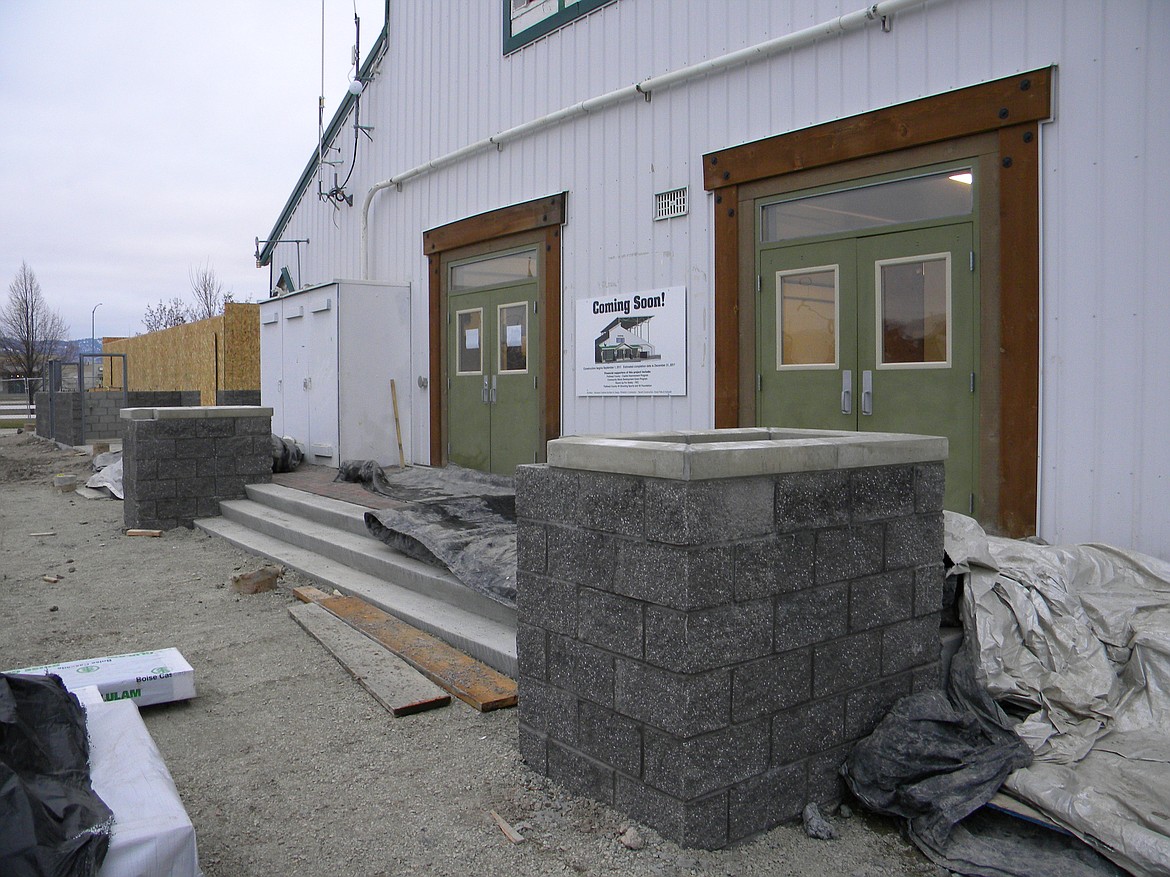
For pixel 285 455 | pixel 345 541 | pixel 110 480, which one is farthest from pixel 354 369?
pixel 345 541

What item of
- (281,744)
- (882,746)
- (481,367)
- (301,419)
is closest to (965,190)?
(882,746)

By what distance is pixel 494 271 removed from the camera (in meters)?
9.82

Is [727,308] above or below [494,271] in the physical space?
below

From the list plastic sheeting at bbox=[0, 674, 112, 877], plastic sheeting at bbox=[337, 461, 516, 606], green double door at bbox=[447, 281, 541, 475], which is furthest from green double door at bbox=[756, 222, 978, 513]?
Result: plastic sheeting at bbox=[0, 674, 112, 877]

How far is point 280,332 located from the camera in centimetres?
1283

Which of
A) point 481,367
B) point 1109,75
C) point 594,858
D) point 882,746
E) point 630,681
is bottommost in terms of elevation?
point 594,858

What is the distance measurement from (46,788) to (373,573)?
395cm

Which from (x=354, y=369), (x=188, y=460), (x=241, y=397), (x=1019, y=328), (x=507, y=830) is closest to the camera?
(x=507, y=830)

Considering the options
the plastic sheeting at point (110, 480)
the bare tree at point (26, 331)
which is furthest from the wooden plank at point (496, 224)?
the bare tree at point (26, 331)

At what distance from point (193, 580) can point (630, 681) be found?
16.9ft

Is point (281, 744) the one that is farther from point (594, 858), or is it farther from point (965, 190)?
point (965, 190)

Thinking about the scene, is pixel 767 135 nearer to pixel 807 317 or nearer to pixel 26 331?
pixel 807 317

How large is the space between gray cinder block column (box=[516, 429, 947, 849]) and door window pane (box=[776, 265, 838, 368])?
3.10 m

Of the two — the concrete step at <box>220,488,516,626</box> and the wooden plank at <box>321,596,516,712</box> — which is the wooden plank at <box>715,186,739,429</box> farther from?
the wooden plank at <box>321,596,516,712</box>
